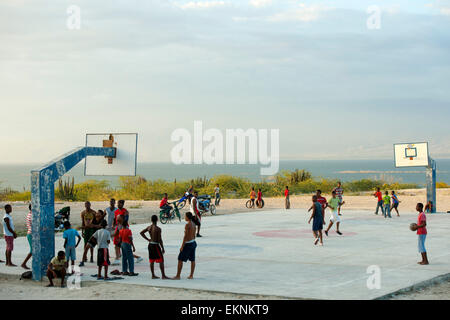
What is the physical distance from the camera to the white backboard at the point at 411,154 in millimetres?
37041

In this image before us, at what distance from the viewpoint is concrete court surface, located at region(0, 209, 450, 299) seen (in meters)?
13.3

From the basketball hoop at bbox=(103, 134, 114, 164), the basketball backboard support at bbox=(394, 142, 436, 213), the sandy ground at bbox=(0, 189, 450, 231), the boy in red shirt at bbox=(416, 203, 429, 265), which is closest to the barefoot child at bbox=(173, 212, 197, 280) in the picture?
the basketball hoop at bbox=(103, 134, 114, 164)

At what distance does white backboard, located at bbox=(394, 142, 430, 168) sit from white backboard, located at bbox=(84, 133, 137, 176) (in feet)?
79.3

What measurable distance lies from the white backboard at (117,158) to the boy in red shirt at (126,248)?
3222 millimetres

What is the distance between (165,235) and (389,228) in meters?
9.84

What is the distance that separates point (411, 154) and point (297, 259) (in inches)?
907

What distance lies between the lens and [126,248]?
1470cm

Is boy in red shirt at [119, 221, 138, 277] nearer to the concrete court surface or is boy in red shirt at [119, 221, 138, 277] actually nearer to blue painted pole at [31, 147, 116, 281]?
the concrete court surface

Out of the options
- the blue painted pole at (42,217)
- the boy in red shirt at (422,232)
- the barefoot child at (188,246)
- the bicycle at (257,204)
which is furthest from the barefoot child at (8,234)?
the bicycle at (257,204)

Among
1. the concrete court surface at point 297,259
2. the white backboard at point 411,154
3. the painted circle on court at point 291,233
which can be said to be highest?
the white backboard at point 411,154

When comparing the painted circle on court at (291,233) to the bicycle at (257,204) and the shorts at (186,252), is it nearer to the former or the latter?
the shorts at (186,252)

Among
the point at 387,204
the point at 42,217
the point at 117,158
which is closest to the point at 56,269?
the point at 42,217

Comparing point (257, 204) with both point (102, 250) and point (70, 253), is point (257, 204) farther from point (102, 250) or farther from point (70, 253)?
point (102, 250)
